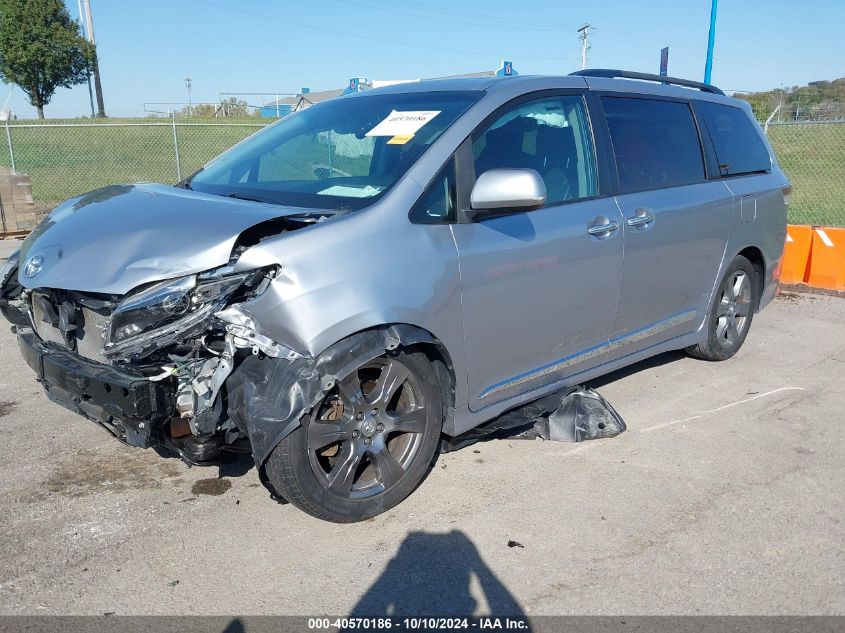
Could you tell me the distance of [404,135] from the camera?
361cm

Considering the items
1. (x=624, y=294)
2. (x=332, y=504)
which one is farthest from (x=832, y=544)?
(x=332, y=504)

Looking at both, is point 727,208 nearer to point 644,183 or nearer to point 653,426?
point 644,183

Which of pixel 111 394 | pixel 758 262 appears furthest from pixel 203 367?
pixel 758 262

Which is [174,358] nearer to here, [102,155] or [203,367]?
[203,367]

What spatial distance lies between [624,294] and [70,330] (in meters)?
2.90

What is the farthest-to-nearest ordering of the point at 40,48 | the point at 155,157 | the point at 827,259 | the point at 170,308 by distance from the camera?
the point at 40,48 < the point at 155,157 < the point at 827,259 < the point at 170,308

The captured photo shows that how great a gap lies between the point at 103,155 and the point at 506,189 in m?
25.0

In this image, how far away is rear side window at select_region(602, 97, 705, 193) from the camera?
14.0 ft

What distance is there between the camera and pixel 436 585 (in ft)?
9.28

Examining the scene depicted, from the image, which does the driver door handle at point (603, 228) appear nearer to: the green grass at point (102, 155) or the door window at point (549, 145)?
the door window at point (549, 145)

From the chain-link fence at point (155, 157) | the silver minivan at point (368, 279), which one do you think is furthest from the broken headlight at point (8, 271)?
the chain-link fence at point (155, 157)

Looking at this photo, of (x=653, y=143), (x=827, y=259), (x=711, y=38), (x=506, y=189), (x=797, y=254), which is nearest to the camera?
(x=506, y=189)

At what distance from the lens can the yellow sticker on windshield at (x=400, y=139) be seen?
11.7 feet

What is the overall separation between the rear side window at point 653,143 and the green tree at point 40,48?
44.8 metres
